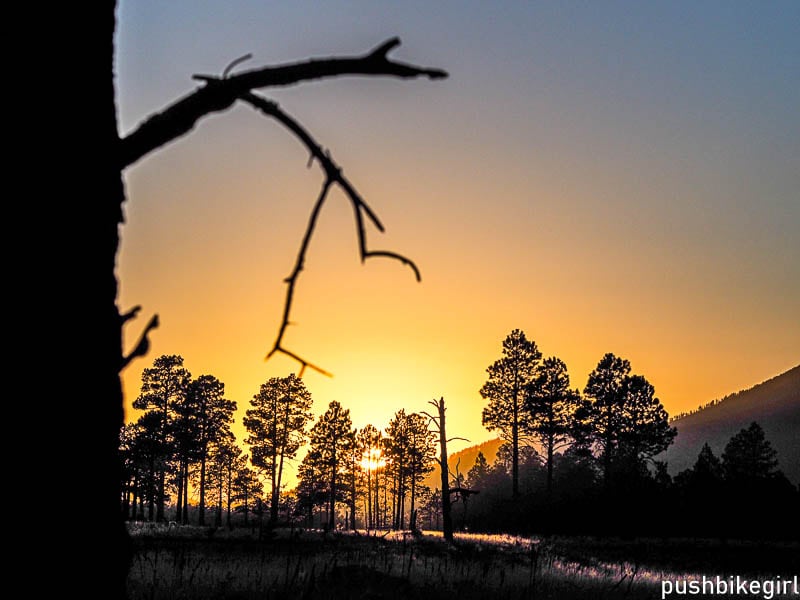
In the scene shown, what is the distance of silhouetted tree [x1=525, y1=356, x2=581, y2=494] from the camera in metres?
46.7

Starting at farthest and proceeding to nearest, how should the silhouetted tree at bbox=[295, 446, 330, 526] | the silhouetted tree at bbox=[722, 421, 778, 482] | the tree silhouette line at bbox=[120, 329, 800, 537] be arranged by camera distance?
the silhouetted tree at bbox=[295, 446, 330, 526] → the silhouetted tree at bbox=[722, 421, 778, 482] → the tree silhouette line at bbox=[120, 329, 800, 537]

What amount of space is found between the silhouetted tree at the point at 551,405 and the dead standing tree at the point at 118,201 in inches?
1826

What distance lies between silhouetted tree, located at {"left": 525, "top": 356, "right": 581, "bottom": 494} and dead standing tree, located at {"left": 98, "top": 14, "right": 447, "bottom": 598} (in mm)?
46384

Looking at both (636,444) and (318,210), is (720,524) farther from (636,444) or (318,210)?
(318,210)

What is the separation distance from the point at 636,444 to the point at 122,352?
4918 centimetres

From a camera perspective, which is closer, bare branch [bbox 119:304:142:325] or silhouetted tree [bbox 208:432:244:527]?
bare branch [bbox 119:304:142:325]

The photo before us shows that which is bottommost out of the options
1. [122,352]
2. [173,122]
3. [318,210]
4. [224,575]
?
[224,575]

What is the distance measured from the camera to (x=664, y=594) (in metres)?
10.8

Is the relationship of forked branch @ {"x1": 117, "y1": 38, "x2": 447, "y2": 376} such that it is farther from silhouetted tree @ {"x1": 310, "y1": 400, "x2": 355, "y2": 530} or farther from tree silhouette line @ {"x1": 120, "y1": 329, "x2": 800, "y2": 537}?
silhouetted tree @ {"x1": 310, "y1": 400, "x2": 355, "y2": 530}

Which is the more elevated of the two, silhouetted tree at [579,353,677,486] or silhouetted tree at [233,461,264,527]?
silhouetted tree at [579,353,677,486]

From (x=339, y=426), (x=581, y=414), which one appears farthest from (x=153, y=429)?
(x=581, y=414)

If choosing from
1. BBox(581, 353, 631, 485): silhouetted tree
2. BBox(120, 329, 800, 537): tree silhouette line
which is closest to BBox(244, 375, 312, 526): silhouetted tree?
BBox(120, 329, 800, 537): tree silhouette line

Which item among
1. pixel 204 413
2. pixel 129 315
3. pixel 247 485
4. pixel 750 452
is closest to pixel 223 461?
pixel 247 485

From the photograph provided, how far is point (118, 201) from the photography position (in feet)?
5.78
